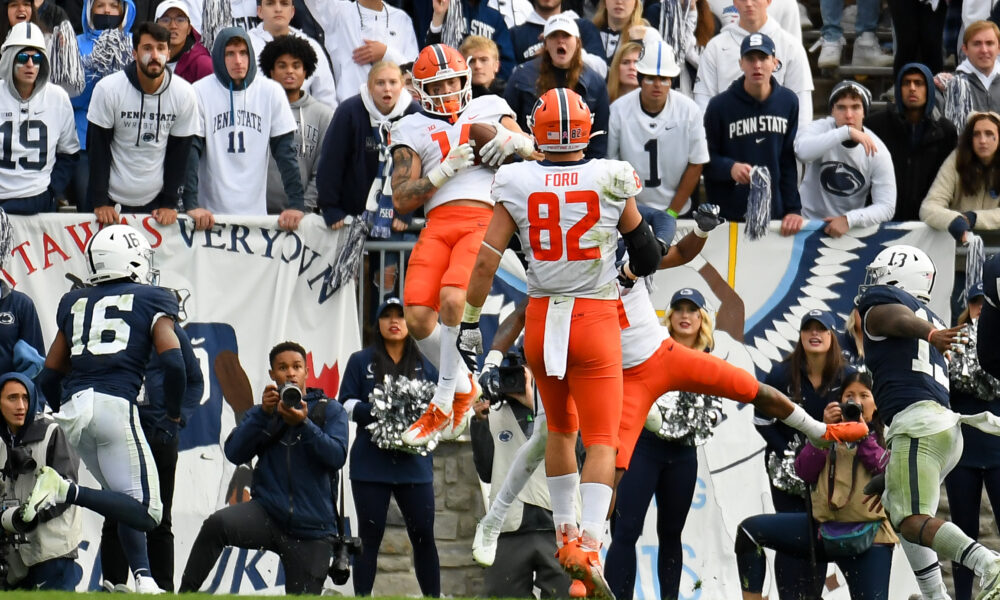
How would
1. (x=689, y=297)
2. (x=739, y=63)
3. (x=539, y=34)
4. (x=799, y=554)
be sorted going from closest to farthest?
(x=799, y=554) → (x=689, y=297) → (x=739, y=63) → (x=539, y=34)

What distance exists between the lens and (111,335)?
35.3ft

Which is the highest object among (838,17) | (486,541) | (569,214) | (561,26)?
(838,17)

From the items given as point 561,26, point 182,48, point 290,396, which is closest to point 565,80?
point 561,26

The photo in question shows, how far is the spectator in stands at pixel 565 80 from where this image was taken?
1302 cm

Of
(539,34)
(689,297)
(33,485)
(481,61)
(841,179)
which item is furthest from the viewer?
(539,34)

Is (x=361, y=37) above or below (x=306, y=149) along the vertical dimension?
above

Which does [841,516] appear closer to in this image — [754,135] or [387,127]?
[754,135]

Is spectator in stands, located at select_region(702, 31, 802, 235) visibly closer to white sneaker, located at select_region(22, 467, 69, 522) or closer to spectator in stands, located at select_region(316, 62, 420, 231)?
spectator in stands, located at select_region(316, 62, 420, 231)

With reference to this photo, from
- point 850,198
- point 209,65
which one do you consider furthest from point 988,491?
point 209,65

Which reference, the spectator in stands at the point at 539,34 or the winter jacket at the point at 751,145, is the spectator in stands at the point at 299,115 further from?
the winter jacket at the point at 751,145

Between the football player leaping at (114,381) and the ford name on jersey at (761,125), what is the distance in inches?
172

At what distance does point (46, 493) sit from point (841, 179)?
595 centimetres

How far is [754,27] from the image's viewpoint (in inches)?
564

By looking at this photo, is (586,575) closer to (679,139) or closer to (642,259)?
(642,259)
